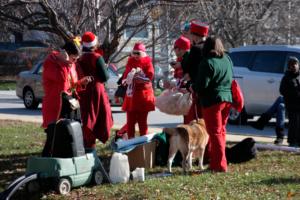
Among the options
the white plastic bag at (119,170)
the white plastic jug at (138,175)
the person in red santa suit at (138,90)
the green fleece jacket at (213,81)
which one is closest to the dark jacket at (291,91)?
the person in red santa suit at (138,90)

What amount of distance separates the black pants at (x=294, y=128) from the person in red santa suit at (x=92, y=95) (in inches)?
150

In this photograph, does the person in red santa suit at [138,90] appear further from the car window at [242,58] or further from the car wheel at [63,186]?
the car window at [242,58]

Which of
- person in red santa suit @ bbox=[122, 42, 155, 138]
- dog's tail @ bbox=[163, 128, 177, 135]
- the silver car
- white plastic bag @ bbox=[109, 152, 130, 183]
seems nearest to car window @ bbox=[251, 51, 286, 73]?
the silver car

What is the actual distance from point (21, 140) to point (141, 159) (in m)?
3.93

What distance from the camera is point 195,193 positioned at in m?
7.74

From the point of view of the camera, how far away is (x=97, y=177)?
27.7ft

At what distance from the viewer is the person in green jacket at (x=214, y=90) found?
28.6 ft

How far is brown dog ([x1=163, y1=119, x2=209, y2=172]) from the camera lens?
9047 millimetres

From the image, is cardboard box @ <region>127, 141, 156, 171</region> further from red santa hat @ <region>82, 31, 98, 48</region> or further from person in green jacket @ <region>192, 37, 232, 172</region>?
red santa hat @ <region>82, 31, 98, 48</region>

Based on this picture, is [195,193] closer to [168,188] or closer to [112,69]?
[168,188]

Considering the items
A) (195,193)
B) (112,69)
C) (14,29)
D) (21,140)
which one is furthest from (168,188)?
(112,69)

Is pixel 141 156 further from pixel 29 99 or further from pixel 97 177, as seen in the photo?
pixel 29 99

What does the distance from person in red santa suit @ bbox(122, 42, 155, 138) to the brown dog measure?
1443mm

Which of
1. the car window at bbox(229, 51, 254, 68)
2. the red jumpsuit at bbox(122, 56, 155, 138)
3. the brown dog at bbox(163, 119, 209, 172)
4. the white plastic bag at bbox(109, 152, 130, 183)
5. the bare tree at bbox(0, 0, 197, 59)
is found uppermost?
the bare tree at bbox(0, 0, 197, 59)
